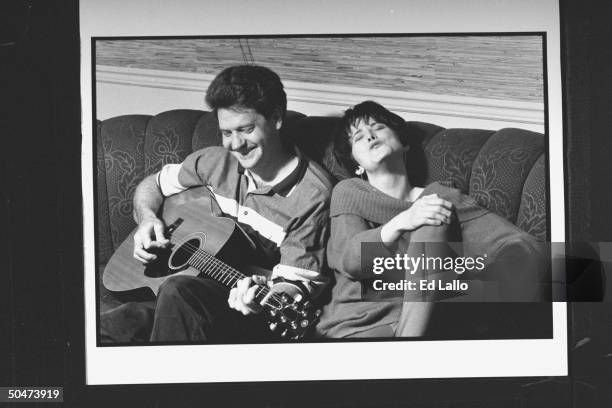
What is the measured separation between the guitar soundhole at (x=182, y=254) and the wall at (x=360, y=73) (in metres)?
0.57

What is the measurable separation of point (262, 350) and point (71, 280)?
0.84 meters

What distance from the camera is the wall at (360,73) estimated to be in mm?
3457

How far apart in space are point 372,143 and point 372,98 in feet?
0.62

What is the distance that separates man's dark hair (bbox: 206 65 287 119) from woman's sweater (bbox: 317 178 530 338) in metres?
0.43

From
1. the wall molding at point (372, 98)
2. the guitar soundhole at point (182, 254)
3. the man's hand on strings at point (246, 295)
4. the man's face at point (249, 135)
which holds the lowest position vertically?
the man's hand on strings at point (246, 295)

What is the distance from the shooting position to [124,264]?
3449 mm

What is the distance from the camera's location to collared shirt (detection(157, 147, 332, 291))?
11.2 feet

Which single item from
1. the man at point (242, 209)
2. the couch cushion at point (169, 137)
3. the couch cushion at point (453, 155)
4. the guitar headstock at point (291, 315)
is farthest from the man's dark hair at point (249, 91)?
the guitar headstock at point (291, 315)

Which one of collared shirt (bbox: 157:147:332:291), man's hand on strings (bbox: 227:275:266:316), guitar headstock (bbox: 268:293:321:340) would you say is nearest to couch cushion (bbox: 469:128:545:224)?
collared shirt (bbox: 157:147:332:291)

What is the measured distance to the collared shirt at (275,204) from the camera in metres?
3.43

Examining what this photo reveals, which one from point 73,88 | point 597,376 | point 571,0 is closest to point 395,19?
point 571,0

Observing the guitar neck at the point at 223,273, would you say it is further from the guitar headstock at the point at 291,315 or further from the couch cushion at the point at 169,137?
the couch cushion at the point at 169,137

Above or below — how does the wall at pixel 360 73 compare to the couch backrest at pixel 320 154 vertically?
above

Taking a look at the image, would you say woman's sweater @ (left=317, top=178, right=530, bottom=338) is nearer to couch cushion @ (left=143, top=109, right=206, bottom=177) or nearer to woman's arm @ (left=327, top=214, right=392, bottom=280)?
woman's arm @ (left=327, top=214, right=392, bottom=280)
